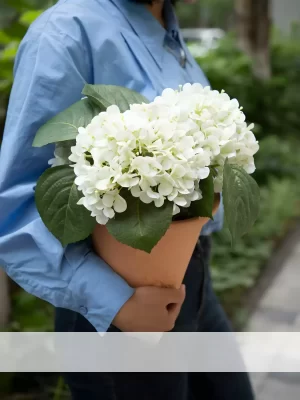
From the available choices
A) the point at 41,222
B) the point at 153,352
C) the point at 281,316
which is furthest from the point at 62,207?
the point at 281,316

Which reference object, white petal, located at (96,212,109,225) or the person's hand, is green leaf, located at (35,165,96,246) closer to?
white petal, located at (96,212,109,225)

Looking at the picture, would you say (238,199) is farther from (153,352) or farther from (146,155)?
(153,352)

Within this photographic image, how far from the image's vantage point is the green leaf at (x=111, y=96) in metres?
0.88

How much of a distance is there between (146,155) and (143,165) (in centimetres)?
3

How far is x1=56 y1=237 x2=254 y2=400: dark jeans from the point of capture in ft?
3.45

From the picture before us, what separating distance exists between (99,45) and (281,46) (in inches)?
197

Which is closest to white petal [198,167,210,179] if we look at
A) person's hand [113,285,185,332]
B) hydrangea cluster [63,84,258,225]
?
hydrangea cluster [63,84,258,225]

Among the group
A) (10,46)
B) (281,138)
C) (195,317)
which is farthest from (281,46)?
(195,317)

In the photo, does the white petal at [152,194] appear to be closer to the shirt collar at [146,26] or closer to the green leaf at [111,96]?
the green leaf at [111,96]

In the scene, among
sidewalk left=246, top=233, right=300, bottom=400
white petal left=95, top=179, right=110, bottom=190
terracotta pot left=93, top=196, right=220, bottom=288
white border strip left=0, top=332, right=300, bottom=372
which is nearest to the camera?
white petal left=95, top=179, right=110, bottom=190

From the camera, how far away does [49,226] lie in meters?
0.86

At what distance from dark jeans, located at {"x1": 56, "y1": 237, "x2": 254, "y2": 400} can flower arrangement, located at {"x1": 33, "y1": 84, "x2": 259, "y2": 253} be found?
0.28 meters

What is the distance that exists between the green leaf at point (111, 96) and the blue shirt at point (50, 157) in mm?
70

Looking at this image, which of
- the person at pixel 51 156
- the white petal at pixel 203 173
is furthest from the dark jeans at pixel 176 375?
the white petal at pixel 203 173
